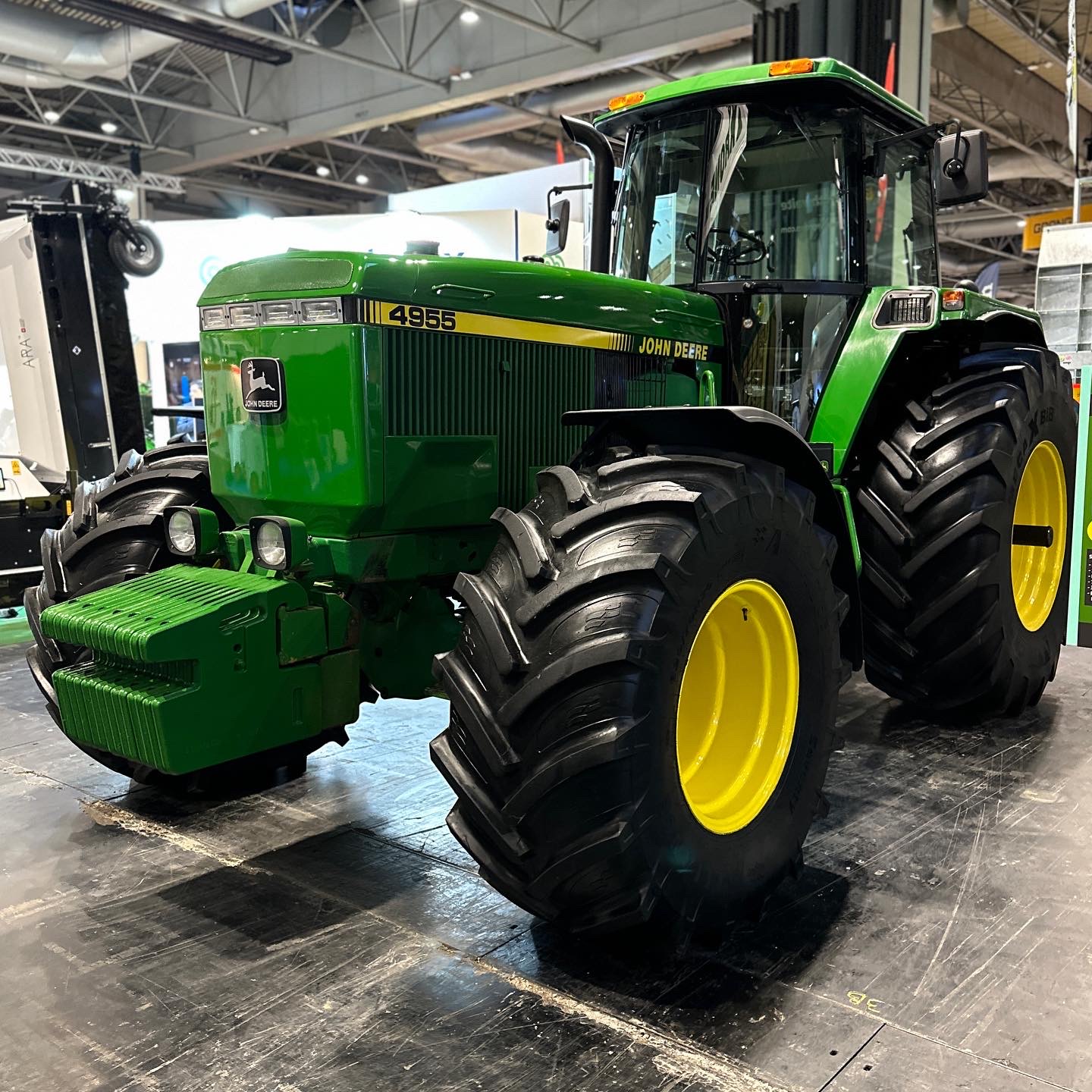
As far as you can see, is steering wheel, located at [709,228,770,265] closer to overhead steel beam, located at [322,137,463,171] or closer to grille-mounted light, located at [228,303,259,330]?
grille-mounted light, located at [228,303,259,330]

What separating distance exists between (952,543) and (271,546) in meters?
2.28

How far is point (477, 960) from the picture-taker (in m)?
2.42

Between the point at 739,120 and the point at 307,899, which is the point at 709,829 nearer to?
the point at 307,899

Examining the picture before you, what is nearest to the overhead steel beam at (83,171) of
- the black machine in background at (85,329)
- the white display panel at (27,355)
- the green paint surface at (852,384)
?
the white display panel at (27,355)

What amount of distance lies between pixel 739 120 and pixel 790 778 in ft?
7.32

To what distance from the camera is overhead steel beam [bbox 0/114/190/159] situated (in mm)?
14914

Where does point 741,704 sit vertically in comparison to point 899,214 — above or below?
below

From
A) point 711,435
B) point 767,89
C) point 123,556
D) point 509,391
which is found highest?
point 767,89

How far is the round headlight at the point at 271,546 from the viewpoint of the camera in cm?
268

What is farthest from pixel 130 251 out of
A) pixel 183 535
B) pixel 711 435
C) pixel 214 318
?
pixel 711 435

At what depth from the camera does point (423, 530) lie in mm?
2934

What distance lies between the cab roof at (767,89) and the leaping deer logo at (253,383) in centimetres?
174

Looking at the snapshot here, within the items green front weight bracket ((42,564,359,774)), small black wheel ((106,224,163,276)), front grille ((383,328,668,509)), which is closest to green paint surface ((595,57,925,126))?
front grille ((383,328,668,509))

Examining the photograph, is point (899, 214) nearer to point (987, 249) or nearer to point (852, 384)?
point (852, 384)
